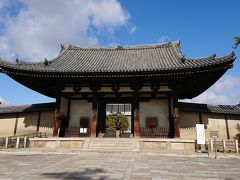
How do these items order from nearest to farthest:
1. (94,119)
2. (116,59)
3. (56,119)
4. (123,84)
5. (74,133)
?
(94,119)
(56,119)
(74,133)
(123,84)
(116,59)

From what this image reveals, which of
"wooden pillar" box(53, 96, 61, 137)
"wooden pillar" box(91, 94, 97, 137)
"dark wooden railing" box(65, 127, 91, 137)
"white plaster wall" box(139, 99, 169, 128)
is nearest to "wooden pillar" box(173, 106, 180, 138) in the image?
"white plaster wall" box(139, 99, 169, 128)

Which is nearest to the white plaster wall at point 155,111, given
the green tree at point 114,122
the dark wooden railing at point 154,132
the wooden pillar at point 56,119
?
the dark wooden railing at point 154,132

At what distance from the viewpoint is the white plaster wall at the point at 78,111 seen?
18031 millimetres

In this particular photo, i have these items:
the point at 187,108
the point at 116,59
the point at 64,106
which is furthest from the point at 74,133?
the point at 187,108

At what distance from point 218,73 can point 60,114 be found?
11138mm

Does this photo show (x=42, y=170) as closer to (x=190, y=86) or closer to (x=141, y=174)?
(x=141, y=174)

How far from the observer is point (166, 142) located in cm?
1390

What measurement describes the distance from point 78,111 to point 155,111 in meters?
5.92

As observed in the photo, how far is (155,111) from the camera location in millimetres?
17547

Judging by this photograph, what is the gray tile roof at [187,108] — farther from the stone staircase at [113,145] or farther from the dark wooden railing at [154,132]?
the stone staircase at [113,145]

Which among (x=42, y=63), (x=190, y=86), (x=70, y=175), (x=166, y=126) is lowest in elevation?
(x=70, y=175)

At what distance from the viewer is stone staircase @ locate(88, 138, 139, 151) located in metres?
13.1

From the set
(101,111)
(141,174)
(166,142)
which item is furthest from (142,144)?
(141,174)

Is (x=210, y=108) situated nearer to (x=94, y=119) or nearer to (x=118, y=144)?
(x=118, y=144)
